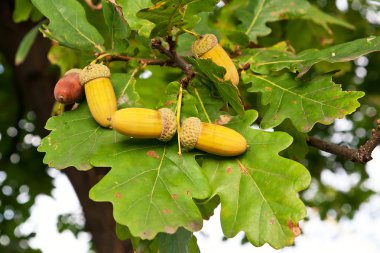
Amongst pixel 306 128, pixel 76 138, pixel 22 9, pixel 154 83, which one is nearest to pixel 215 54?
pixel 306 128

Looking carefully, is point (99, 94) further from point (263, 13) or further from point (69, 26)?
point (263, 13)

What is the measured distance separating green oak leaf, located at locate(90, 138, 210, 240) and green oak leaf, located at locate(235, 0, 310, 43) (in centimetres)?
71

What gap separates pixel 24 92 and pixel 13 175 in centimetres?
57

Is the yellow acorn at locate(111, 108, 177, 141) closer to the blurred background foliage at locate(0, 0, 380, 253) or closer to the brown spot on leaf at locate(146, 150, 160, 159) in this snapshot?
the brown spot on leaf at locate(146, 150, 160, 159)

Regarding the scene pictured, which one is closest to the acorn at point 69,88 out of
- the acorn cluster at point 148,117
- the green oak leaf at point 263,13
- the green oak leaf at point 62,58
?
the acorn cluster at point 148,117

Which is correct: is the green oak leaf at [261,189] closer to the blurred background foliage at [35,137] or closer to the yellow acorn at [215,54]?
the yellow acorn at [215,54]

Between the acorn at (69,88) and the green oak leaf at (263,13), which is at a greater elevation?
the acorn at (69,88)

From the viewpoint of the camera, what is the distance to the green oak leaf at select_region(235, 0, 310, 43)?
1747 millimetres

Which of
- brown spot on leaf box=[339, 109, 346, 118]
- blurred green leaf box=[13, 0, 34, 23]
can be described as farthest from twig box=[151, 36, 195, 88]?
blurred green leaf box=[13, 0, 34, 23]

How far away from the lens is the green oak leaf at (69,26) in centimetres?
138

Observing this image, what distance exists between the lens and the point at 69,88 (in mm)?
1190

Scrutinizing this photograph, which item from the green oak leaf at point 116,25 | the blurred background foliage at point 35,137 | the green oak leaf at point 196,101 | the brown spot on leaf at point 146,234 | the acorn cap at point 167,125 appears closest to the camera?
the brown spot on leaf at point 146,234

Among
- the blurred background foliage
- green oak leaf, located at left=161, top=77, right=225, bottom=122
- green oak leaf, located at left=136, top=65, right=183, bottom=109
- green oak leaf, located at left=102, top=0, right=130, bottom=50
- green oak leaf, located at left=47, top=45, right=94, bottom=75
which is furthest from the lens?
the blurred background foliage

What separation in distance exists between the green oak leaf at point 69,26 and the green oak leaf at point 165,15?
285 millimetres
